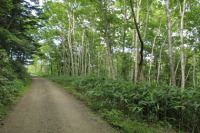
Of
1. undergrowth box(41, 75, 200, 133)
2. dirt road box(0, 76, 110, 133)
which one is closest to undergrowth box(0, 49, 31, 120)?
dirt road box(0, 76, 110, 133)

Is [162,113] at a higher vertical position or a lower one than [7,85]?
lower

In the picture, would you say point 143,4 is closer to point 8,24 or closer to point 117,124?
point 117,124

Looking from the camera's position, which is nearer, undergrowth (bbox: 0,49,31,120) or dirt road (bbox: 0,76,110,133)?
dirt road (bbox: 0,76,110,133)

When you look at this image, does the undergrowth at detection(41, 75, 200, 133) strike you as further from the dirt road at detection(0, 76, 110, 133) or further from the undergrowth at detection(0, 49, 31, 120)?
the undergrowth at detection(0, 49, 31, 120)

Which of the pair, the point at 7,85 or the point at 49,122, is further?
the point at 7,85

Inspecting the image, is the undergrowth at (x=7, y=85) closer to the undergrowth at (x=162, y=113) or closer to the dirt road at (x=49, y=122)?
the dirt road at (x=49, y=122)

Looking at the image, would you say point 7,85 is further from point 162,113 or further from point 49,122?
point 162,113

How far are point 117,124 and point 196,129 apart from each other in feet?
7.76

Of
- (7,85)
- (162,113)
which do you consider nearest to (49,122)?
(7,85)

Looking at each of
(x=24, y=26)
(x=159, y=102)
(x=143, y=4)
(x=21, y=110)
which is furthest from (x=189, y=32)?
(x=24, y=26)

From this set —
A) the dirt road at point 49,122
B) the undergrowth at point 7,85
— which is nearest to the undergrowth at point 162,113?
the dirt road at point 49,122

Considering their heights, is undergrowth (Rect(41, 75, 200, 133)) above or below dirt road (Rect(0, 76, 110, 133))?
above

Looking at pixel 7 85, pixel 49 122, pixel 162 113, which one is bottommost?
pixel 49 122

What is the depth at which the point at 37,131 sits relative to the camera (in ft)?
10.5
